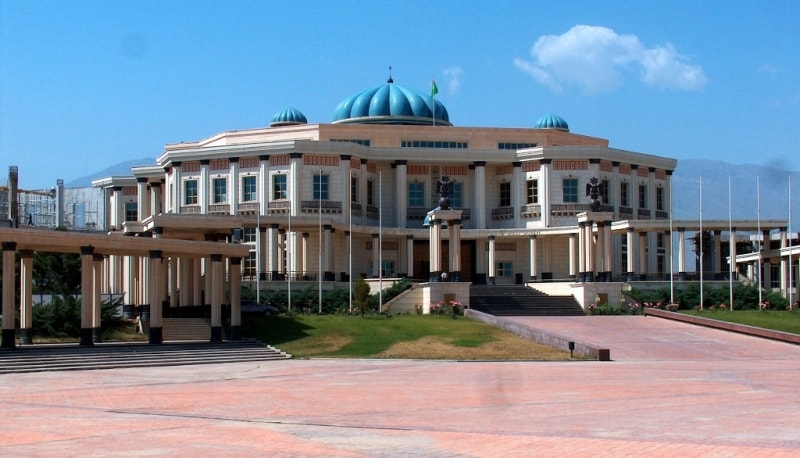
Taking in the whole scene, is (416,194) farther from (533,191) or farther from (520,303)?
(520,303)

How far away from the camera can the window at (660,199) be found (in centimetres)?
7888

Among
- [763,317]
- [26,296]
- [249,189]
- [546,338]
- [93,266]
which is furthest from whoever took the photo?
[249,189]

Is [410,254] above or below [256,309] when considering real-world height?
above

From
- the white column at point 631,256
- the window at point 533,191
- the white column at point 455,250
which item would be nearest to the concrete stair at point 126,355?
the white column at point 455,250

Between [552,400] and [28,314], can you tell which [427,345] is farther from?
[552,400]

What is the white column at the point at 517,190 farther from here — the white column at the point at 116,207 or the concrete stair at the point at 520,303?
the white column at the point at 116,207

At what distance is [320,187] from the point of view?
2761 inches

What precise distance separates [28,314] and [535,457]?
102 ft

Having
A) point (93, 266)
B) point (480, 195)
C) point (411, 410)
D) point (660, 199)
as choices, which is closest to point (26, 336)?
point (93, 266)

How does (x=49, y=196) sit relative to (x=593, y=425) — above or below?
above

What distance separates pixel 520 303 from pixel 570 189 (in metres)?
14.2

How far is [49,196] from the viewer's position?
101250 mm

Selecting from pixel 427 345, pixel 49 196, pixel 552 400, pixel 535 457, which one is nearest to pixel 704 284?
pixel 427 345

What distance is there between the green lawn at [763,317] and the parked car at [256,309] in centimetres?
2056
